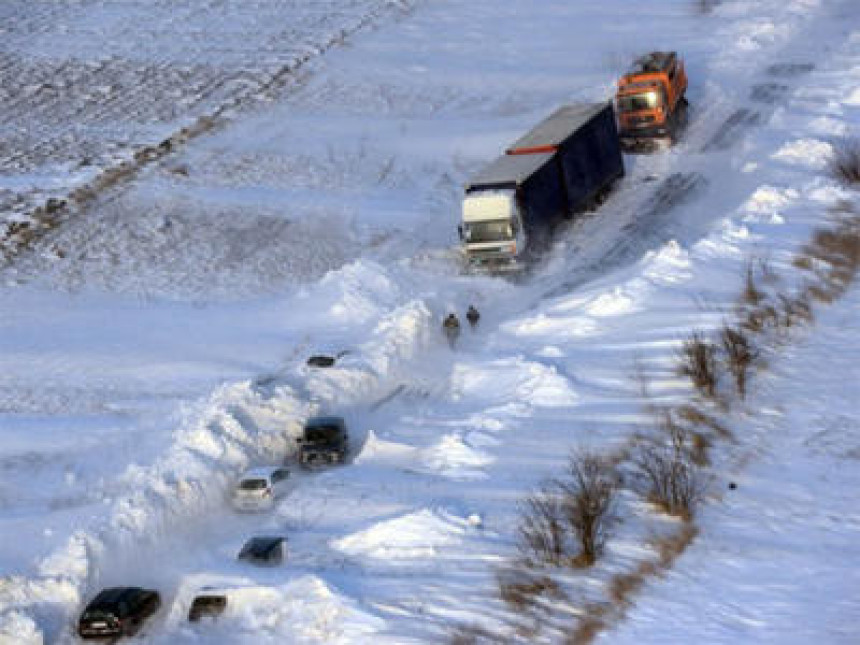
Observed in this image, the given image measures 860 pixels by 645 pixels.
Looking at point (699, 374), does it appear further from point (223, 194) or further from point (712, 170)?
point (223, 194)

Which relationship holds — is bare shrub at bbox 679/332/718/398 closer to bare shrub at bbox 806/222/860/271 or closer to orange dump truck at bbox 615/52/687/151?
bare shrub at bbox 806/222/860/271

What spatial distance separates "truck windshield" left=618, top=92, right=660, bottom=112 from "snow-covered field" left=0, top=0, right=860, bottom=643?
6.46 ft

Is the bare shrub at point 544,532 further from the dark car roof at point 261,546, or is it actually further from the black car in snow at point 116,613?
the black car in snow at point 116,613

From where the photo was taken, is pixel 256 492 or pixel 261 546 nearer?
pixel 261 546

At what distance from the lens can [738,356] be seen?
35844 mm

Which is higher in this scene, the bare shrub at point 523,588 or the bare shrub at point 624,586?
the bare shrub at point 523,588

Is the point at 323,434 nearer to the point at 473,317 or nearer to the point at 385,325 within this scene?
the point at 385,325

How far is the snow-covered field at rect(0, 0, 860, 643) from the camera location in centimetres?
2867

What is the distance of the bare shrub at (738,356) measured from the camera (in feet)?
118

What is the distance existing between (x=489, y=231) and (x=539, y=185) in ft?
8.84

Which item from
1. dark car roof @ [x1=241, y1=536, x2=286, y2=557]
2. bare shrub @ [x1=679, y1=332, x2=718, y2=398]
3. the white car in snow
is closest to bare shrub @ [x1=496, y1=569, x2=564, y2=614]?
dark car roof @ [x1=241, y1=536, x2=286, y2=557]

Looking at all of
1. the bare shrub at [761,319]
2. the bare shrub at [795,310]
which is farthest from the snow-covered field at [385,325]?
the bare shrub at [761,319]

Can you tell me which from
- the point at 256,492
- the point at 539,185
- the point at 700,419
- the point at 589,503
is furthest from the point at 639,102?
the point at 589,503

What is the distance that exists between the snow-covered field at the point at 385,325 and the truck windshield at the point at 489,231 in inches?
56.4
